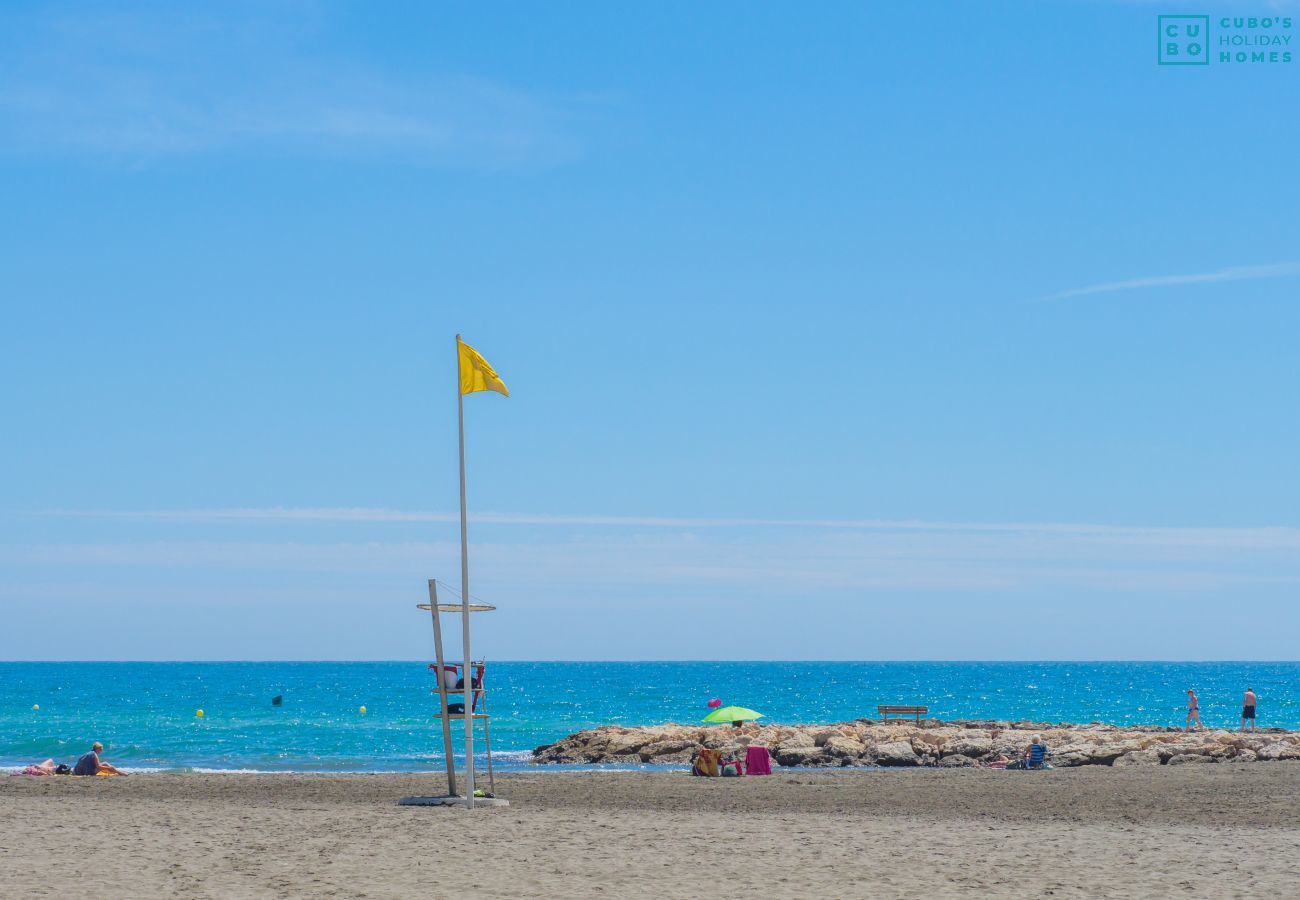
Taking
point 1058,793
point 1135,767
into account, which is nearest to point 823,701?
point 1135,767

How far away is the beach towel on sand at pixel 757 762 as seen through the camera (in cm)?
2889

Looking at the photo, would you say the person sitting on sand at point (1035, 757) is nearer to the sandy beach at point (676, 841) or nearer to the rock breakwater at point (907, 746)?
the rock breakwater at point (907, 746)

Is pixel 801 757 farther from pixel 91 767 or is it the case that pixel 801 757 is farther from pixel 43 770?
pixel 43 770

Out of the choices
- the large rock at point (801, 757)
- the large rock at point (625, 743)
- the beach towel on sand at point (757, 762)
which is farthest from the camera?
the large rock at point (625, 743)

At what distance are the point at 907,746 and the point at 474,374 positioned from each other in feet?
60.2

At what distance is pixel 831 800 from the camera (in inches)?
898

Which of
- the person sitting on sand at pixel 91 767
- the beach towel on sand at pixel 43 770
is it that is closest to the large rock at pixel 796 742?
the person sitting on sand at pixel 91 767

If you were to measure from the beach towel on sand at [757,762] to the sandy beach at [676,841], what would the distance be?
338 cm

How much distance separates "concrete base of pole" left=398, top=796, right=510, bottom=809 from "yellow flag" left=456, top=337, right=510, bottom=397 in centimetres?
588

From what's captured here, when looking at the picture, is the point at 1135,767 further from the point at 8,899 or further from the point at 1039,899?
the point at 8,899

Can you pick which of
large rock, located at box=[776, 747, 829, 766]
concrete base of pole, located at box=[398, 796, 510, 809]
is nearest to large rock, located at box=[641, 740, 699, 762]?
large rock, located at box=[776, 747, 829, 766]

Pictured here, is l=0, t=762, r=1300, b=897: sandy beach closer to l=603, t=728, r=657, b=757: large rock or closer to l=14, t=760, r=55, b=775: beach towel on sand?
l=14, t=760, r=55, b=775: beach towel on sand

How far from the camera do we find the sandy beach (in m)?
13.0

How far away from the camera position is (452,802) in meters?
20.6
